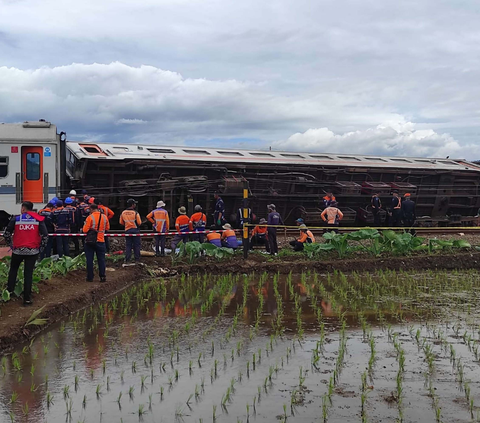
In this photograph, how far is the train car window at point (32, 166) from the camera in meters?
17.9

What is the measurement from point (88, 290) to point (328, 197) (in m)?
10.8

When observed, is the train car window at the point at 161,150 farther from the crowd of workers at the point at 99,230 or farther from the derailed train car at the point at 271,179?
the crowd of workers at the point at 99,230

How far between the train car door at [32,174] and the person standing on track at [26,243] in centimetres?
905

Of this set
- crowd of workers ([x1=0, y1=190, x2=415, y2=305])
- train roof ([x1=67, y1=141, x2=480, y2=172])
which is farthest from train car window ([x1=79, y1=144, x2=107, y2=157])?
crowd of workers ([x1=0, y1=190, x2=415, y2=305])

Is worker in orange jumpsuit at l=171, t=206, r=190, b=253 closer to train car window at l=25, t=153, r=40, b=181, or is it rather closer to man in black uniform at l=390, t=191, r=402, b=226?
train car window at l=25, t=153, r=40, b=181

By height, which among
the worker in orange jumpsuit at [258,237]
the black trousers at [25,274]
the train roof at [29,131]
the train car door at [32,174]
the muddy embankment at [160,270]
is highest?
the train roof at [29,131]

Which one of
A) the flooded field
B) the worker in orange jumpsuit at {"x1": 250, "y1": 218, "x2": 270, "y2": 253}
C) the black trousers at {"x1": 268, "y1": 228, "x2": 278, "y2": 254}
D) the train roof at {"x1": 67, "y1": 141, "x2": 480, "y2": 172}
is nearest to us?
the flooded field

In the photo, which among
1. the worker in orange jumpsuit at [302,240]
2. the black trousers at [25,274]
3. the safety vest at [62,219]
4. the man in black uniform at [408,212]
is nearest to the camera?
the black trousers at [25,274]

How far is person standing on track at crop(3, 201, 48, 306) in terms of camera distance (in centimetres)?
901

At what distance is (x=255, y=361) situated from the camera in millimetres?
6434

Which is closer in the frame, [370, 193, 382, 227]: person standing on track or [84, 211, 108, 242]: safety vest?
[84, 211, 108, 242]: safety vest

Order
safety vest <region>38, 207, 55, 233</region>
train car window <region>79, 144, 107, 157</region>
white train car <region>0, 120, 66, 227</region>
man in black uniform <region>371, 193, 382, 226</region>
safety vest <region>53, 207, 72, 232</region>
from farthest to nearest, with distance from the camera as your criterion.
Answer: man in black uniform <region>371, 193, 382, 226</region>, train car window <region>79, 144, 107, 157</region>, white train car <region>0, 120, 66, 227</region>, safety vest <region>53, 207, 72, 232</region>, safety vest <region>38, 207, 55, 233</region>

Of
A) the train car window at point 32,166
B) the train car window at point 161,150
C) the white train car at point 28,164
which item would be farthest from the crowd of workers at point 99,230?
the train car window at point 161,150

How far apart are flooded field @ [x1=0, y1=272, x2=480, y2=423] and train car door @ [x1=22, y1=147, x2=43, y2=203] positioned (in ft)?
29.0
